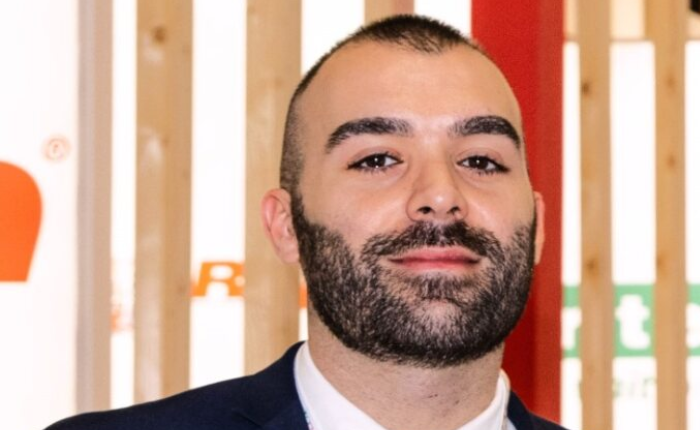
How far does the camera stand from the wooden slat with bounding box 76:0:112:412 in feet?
9.13

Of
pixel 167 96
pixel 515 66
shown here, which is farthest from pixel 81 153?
pixel 515 66

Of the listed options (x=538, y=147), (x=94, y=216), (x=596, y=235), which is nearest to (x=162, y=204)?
Answer: (x=94, y=216)

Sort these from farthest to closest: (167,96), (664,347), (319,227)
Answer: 1. (664,347)
2. (167,96)
3. (319,227)

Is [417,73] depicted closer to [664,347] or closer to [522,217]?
[522,217]

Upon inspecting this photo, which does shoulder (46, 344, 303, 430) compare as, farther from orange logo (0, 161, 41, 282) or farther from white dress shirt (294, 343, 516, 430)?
orange logo (0, 161, 41, 282)

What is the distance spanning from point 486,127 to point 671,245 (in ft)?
5.16

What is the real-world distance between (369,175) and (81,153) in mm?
1426

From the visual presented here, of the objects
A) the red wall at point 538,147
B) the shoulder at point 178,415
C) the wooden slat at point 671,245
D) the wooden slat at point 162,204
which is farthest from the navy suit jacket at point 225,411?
the wooden slat at point 671,245

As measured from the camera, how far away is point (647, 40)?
3.10 metres

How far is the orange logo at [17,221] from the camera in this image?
9.12ft

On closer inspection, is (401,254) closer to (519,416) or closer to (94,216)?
(519,416)

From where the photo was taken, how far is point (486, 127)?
1.62 meters

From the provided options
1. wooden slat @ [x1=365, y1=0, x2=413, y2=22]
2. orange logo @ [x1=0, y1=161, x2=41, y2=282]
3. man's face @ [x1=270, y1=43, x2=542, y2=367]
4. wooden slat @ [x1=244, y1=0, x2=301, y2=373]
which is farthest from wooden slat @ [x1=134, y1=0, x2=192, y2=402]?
man's face @ [x1=270, y1=43, x2=542, y2=367]

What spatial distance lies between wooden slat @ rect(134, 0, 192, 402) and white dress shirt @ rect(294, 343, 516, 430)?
117 centimetres
